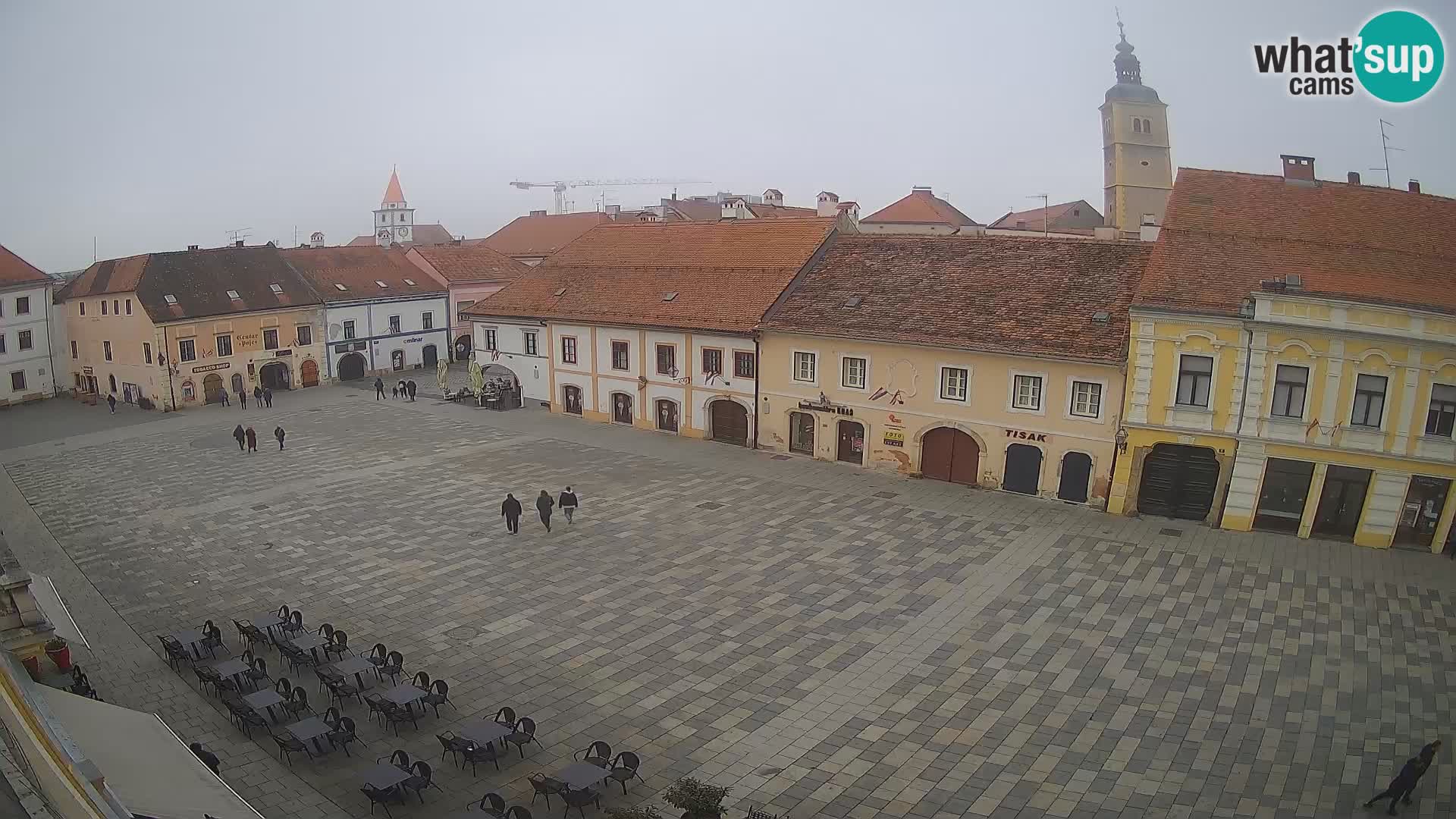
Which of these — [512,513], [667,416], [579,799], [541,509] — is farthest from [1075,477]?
[579,799]

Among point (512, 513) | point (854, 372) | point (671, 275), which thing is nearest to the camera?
point (512, 513)

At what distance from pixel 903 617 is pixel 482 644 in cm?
933

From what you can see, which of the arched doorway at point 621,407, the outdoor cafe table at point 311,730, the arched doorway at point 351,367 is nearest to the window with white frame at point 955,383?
the arched doorway at point 621,407

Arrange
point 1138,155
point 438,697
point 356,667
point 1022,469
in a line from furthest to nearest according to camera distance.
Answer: point 1138,155, point 1022,469, point 356,667, point 438,697

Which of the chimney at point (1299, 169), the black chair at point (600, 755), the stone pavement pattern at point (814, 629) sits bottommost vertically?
the stone pavement pattern at point (814, 629)

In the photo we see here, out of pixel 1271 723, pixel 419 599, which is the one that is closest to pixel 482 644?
pixel 419 599

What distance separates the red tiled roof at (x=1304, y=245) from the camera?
25.0m

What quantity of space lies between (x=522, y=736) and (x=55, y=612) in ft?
36.8

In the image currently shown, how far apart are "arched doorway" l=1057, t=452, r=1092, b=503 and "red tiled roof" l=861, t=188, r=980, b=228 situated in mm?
45706

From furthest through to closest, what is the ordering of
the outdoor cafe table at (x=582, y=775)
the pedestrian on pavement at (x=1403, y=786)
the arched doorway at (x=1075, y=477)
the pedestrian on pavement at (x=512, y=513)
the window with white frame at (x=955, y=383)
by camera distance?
the window with white frame at (x=955, y=383)
the arched doorway at (x=1075, y=477)
the pedestrian on pavement at (x=512, y=513)
the outdoor cafe table at (x=582, y=775)
the pedestrian on pavement at (x=1403, y=786)

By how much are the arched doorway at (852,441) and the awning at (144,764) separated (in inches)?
934

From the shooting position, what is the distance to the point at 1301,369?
25.2 metres

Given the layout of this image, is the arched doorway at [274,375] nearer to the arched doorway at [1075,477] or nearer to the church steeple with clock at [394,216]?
the arched doorway at [1075,477]

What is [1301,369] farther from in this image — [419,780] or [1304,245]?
[419,780]
